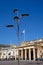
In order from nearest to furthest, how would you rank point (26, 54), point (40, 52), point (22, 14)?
point (22, 14) → point (40, 52) → point (26, 54)

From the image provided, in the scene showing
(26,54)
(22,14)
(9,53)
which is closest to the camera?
(22,14)

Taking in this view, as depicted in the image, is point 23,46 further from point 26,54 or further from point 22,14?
point 22,14

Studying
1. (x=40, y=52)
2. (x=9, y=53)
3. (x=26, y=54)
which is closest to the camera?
(x=40, y=52)

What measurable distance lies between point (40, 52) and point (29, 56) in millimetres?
6040

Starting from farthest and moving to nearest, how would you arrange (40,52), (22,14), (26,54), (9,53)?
(9,53), (26,54), (40,52), (22,14)

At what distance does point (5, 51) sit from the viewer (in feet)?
427

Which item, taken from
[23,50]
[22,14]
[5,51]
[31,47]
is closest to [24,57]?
[23,50]

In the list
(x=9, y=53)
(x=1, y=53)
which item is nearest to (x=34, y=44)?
(x=9, y=53)

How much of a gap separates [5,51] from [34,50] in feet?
113

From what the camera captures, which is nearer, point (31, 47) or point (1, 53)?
point (31, 47)

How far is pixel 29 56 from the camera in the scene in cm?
10225

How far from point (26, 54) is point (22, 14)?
268ft

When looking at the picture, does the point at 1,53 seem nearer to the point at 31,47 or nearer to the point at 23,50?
the point at 23,50

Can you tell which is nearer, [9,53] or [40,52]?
[40,52]
